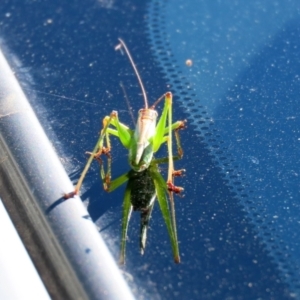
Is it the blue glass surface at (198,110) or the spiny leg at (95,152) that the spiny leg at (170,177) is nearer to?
the blue glass surface at (198,110)

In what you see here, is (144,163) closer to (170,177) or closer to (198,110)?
(170,177)

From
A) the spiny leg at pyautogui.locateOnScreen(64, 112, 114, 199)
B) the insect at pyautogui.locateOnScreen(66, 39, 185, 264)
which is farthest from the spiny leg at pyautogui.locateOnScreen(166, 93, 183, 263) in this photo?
the spiny leg at pyautogui.locateOnScreen(64, 112, 114, 199)

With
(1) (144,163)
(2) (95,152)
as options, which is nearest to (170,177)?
(1) (144,163)

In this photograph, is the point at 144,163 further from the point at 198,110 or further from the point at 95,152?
the point at 198,110

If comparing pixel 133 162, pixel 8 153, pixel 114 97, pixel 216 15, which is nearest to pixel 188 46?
pixel 216 15

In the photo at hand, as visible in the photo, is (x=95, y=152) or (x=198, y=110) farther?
(x=198, y=110)

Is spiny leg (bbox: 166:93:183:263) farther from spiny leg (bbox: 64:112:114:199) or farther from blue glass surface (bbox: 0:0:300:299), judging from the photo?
spiny leg (bbox: 64:112:114:199)

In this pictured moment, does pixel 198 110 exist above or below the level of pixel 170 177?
above

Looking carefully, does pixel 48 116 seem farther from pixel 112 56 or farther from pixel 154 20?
pixel 154 20
